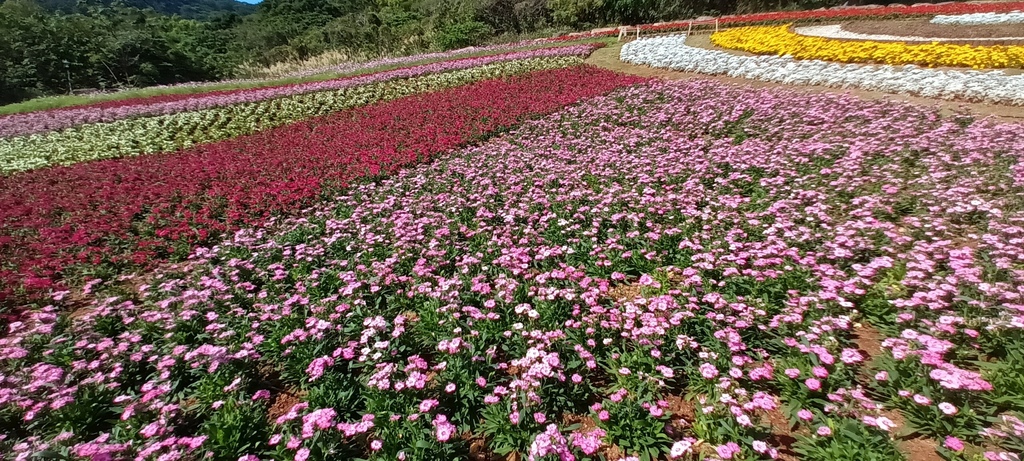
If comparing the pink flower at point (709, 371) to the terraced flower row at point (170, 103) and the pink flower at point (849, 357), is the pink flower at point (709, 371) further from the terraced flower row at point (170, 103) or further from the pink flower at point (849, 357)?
the terraced flower row at point (170, 103)

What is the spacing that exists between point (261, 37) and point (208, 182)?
45951 millimetres

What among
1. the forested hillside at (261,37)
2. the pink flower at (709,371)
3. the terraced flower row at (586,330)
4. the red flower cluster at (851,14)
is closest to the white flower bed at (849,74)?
the terraced flower row at (586,330)

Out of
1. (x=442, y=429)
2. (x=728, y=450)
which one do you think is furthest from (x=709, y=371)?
(x=442, y=429)

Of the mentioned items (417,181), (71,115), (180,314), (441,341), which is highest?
(71,115)

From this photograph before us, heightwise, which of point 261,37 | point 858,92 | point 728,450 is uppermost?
point 261,37

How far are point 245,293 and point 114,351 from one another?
1.28 m

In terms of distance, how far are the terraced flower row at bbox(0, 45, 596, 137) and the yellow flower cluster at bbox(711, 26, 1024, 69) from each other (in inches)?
353

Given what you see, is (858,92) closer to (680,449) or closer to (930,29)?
(680,449)

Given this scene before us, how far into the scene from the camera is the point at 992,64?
12.2 m

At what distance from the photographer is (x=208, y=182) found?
920 centimetres

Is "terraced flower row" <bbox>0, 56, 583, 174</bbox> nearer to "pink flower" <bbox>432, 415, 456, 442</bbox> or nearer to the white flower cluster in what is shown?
"pink flower" <bbox>432, 415, 456, 442</bbox>

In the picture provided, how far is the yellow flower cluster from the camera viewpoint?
12.4 m

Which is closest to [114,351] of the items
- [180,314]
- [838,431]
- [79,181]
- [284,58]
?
[180,314]

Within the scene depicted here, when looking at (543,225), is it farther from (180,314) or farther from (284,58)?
(284,58)
